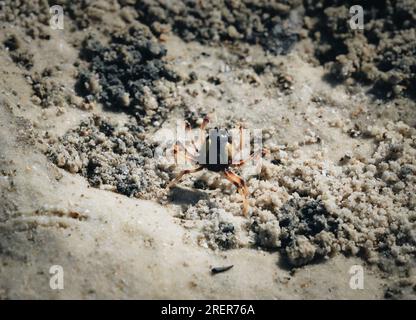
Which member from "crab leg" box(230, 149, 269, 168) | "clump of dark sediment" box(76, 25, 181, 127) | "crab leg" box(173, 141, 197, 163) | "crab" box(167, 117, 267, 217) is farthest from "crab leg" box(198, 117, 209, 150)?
"clump of dark sediment" box(76, 25, 181, 127)

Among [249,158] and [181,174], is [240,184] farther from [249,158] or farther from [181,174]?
[181,174]

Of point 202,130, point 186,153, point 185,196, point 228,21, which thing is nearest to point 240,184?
point 185,196

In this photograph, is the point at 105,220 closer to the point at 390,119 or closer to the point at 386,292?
the point at 386,292

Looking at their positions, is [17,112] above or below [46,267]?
above

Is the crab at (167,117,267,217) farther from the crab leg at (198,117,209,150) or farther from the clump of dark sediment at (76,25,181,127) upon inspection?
the clump of dark sediment at (76,25,181,127)

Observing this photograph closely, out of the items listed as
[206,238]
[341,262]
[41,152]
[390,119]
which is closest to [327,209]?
[341,262]
